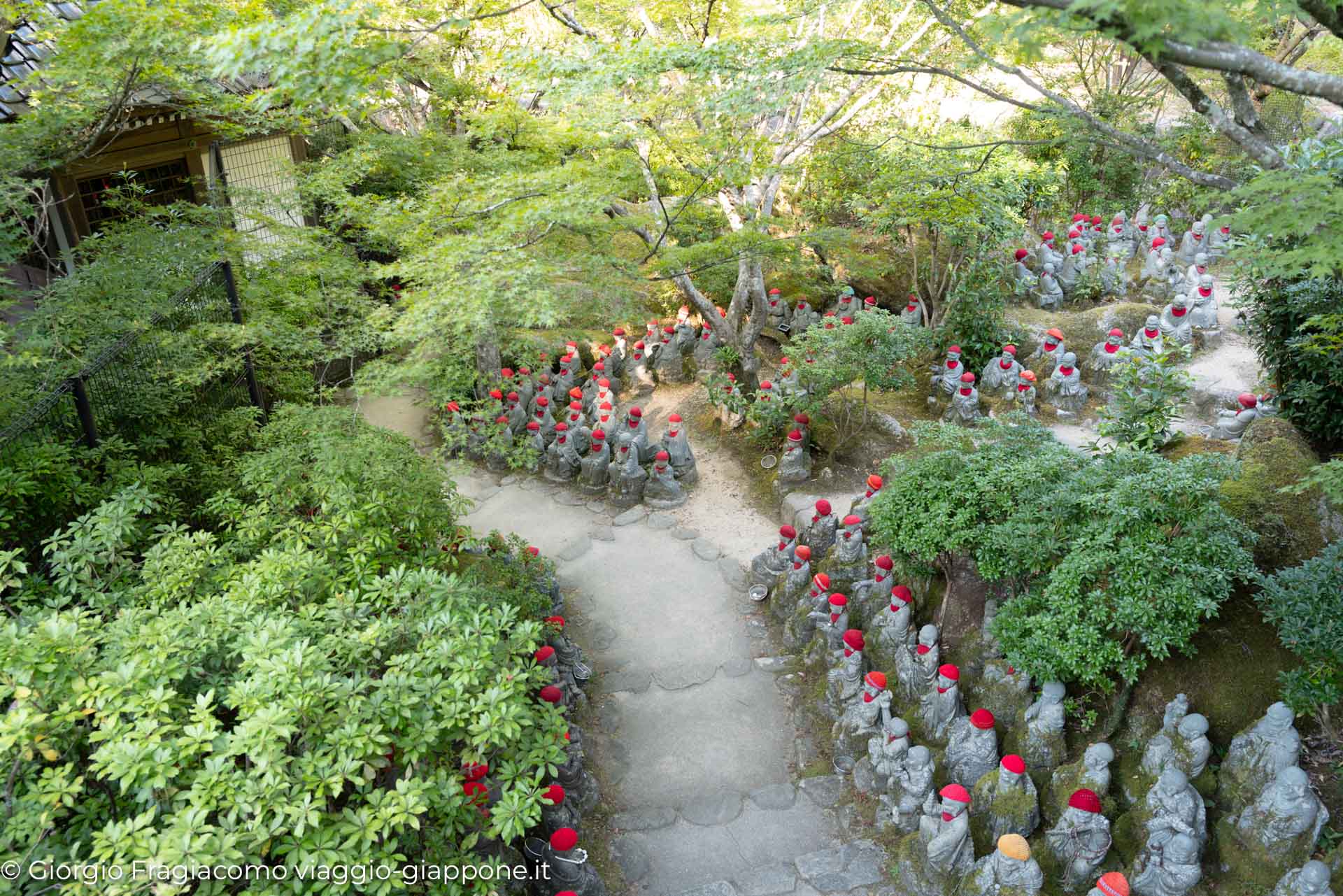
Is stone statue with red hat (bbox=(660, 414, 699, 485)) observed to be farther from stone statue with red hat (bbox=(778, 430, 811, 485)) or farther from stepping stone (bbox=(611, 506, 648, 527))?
stone statue with red hat (bbox=(778, 430, 811, 485))

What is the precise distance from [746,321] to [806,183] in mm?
3678

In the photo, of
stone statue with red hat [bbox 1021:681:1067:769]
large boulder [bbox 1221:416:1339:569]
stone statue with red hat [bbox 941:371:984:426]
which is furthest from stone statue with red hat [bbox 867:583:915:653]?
stone statue with red hat [bbox 941:371:984:426]

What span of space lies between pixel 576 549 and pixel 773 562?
2.52 meters

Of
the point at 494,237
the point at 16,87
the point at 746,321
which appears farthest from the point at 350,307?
the point at 746,321

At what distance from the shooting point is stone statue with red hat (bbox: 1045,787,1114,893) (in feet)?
17.9

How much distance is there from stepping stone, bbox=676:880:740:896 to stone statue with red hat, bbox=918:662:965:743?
1953mm

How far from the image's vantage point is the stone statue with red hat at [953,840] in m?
5.70

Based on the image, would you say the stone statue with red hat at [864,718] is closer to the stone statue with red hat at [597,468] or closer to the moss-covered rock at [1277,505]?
the moss-covered rock at [1277,505]

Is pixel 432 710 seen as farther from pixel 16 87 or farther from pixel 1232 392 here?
pixel 1232 392

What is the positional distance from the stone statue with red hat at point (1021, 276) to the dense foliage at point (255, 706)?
31.8 feet

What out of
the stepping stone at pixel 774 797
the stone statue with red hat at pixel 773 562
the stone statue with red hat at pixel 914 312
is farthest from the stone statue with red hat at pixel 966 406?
the stepping stone at pixel 774 797

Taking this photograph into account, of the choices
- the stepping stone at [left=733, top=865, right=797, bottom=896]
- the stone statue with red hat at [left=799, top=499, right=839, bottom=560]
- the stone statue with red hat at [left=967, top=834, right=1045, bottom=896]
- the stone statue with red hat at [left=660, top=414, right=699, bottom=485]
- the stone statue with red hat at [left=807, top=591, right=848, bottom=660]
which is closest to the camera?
the stone statue with red hat at [left=967, top=834, right=1045, bottom=896]

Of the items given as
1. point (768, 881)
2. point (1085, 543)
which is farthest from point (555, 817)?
point (1085, 543)

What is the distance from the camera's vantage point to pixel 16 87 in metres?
7.54
